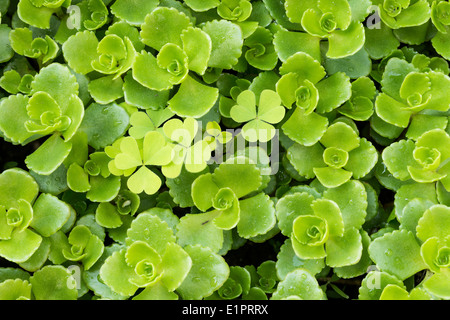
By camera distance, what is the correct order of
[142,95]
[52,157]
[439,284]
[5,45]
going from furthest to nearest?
[5,45], [142,95], [52,157], [439,284]

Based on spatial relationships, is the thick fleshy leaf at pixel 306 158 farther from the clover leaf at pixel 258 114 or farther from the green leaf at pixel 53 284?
the green leaf at pixel 53 284

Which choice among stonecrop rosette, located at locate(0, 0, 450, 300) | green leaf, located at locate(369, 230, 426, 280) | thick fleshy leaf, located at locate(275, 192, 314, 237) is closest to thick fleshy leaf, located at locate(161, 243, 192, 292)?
stonecrop rosette, located at locate(0, 0, 450, 300)

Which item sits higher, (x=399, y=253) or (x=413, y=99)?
(x=413, y=99)

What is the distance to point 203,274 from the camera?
1.17m

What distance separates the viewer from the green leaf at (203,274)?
1.16m

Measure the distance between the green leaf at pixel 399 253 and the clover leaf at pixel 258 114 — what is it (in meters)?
0.44

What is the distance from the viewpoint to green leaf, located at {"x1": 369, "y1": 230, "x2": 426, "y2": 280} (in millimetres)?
1173

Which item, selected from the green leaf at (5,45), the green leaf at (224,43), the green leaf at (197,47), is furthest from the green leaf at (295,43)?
the green leaf at (5,45)

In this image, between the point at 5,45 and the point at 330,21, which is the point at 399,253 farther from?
the point at 5,45

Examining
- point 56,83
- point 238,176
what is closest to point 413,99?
point 238,176

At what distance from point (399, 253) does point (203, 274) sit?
0.53 m
